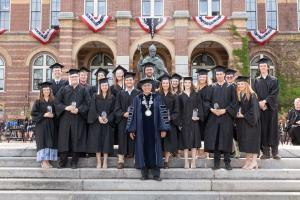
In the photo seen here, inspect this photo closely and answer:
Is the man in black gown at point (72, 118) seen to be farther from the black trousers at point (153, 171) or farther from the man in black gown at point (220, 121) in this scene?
the man in black gown at point (220, 121)

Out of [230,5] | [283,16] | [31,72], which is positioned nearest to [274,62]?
[283,16]

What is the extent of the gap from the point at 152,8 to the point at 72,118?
54.3ft

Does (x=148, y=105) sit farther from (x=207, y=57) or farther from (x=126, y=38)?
(x=207, y=57)

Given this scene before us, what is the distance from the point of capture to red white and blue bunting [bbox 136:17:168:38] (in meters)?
23.2

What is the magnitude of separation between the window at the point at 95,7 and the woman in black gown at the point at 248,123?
670 inches

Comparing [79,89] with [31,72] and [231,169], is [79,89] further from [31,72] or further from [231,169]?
[31,72]

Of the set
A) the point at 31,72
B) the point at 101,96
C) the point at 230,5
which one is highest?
the point at 230,5

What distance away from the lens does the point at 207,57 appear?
1059 inches

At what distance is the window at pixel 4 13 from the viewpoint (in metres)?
27.8

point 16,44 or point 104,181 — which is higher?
point 16,44

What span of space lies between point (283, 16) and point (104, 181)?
22502 mm

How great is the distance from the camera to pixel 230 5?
79.4 feet

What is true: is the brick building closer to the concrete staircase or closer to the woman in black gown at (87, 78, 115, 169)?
the woman in black gown at (87, 78, 115, 169)

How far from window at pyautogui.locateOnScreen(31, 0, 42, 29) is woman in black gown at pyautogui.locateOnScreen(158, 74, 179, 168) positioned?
20.2 m
